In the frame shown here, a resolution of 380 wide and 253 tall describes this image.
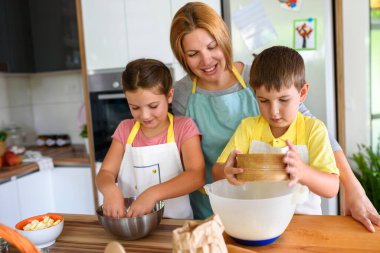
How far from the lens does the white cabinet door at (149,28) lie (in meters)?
2.15

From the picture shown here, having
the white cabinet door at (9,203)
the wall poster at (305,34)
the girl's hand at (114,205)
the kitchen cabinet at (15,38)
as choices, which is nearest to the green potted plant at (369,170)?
the wall poster at (305,34)

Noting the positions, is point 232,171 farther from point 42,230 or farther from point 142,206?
point 42,230

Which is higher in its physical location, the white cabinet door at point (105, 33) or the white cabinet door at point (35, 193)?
the white cabinet door at point (105, 33)

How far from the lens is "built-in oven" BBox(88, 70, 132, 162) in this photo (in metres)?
2.28

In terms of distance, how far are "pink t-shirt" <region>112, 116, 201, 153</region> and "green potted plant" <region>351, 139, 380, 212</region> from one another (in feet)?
4.46

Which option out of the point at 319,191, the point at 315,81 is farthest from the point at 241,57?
the point at 319,191

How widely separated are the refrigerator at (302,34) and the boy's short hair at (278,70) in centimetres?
107

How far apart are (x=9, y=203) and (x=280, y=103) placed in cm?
184

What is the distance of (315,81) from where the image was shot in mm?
1940

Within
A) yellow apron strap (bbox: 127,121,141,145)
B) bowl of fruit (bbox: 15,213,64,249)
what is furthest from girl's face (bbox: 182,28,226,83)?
bowl of fruit (bbox: 15,213,64,249)

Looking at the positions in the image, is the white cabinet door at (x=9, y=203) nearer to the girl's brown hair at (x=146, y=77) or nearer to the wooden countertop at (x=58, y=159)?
the wooden countertop at (x=58, y=159)

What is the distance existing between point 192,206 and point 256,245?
0.48 metres

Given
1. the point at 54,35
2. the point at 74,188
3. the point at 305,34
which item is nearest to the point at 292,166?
the point at 305,34

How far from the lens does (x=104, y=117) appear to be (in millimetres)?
2330
